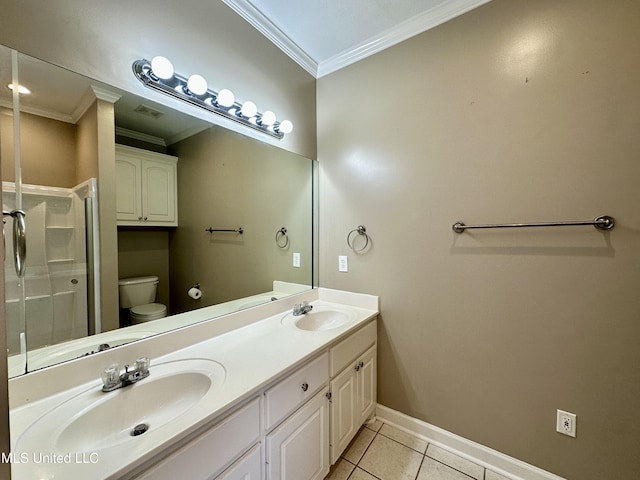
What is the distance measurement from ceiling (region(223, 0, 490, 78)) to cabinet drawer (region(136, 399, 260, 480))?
1950 millimetres

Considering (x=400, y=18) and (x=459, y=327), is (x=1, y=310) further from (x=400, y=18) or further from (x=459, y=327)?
(x=400, y=18)

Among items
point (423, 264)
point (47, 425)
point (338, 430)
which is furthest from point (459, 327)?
point (47, 425)

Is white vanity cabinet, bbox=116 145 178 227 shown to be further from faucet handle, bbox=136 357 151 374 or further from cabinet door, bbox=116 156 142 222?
faucet handle, bbox=136 357 151 374

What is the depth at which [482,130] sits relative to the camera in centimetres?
139

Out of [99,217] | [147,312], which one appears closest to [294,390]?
[147,312]

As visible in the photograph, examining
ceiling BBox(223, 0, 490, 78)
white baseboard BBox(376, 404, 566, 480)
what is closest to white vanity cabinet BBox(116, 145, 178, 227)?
ceiling BBox(223, 0, 490, 78)

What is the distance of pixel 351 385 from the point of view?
1.48 meters

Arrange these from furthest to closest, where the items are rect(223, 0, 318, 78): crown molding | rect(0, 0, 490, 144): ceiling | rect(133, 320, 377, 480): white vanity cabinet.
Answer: rect(223, 0, 318, 78): crown molding
rect(0, 0, 490, 144): ceiling
rect(133, 320, 377, 480): white vanity cabinet

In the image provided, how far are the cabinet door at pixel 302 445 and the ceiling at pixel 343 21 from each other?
6.76 feet

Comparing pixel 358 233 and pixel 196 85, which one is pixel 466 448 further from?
pixel 196 85

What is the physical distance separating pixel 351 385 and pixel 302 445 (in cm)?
44

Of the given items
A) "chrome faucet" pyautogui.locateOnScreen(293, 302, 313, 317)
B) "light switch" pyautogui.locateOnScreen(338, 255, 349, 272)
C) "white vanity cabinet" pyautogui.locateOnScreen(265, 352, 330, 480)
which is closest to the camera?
"white vanity cabinet" pyautogui.locateOnScreen(265, 352, 330, 480)

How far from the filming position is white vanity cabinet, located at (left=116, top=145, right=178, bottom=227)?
108 cm

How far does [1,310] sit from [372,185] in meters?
1.68
